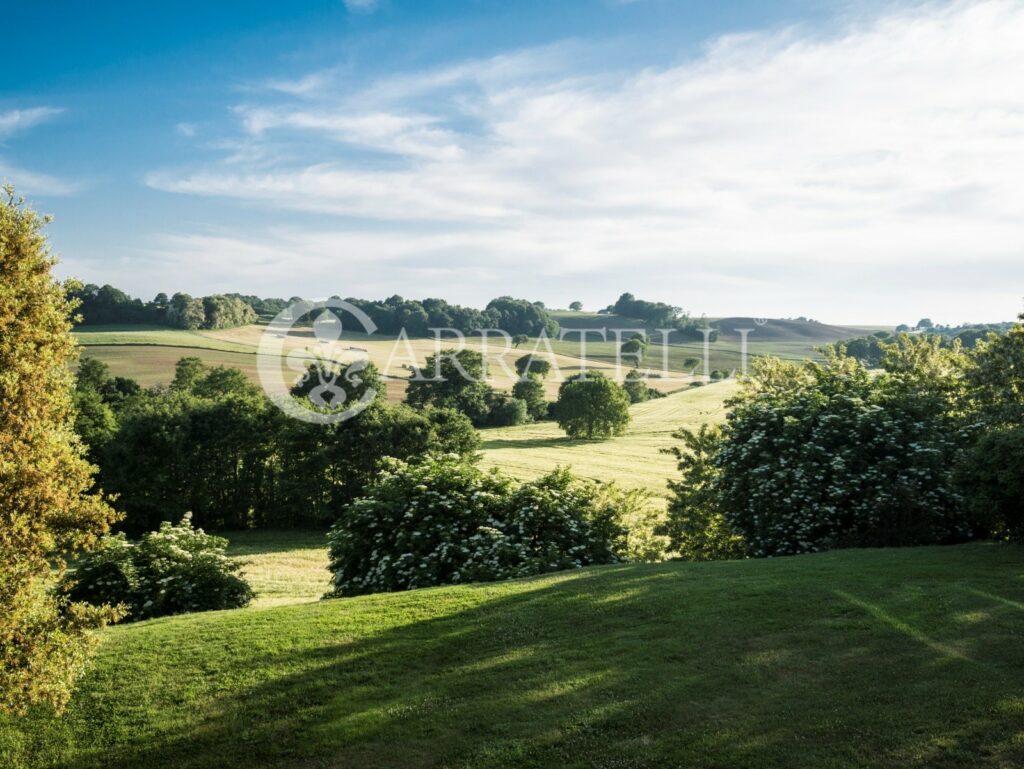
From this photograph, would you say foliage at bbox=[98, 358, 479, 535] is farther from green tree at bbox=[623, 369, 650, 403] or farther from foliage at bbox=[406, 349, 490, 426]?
green tree at bbox=[623, 369, 650, 403]

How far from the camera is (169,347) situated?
10206 centimetres

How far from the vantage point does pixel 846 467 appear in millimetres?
20906

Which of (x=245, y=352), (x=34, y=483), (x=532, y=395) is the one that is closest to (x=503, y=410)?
(x=532, y=395)

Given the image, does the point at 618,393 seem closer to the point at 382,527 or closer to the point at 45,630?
the point at 382,527

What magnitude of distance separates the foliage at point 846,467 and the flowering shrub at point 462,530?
14.8ft

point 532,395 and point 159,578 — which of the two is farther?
point 532,395

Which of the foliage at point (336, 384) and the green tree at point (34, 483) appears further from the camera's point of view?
the foliage at point (336, 384)

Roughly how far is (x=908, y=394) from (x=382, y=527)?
17.6 metres

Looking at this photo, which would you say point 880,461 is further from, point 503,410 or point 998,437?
point 503,410

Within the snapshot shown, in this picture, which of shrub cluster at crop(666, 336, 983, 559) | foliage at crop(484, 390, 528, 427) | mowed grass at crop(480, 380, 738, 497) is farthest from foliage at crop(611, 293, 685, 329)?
shrub cluster at crop(666, 336, 983, 559)

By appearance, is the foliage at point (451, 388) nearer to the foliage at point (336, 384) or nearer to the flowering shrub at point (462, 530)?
the foliage at point (336, 384)

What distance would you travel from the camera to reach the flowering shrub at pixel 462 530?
63.2 ft

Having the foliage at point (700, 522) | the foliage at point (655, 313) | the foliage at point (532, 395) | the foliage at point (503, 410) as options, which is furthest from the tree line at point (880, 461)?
the foliage at point (655, 313)

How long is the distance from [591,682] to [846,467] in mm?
13910
